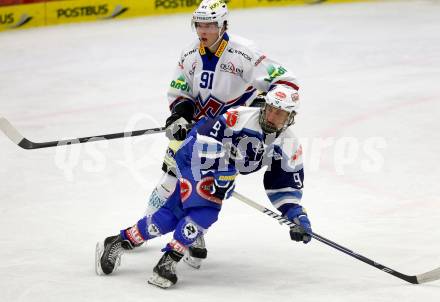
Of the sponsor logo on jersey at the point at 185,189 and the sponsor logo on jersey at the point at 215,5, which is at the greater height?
the sponsor logo on jersey at the point at 215,5

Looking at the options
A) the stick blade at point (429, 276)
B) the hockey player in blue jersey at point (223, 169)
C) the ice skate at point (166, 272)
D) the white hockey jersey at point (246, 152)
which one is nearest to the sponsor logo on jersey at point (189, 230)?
the hockey player in blue jersey at point (223, 169)

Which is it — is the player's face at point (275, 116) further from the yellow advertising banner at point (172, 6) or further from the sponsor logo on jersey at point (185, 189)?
the yellow advertising banner at point (172, 6)

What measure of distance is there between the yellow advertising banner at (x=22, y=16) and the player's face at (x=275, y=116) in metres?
9.04

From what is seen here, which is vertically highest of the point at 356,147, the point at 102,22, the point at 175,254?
the point at 175,254

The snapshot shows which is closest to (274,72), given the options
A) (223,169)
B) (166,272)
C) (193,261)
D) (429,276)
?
(223,169)

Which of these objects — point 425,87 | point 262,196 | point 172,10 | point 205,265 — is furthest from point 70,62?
point 205,265

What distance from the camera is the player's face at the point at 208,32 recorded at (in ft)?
21.1

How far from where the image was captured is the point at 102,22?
15.0 m

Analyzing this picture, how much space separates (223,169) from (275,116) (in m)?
0.45

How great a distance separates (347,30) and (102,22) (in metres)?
3.60

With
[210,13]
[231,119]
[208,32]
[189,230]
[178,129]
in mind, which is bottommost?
[189,230]

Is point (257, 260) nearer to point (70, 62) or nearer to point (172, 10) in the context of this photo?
point (70, 62)

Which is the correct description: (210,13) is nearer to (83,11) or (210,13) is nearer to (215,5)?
(215,5)

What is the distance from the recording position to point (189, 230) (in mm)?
5984
